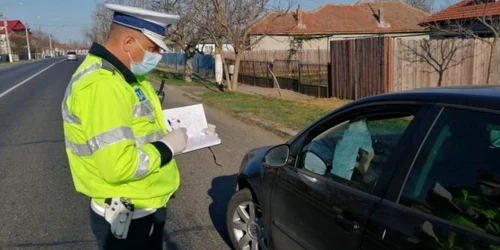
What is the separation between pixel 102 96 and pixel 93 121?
0.36ft

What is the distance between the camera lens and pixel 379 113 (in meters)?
2.64

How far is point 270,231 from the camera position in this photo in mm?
3430

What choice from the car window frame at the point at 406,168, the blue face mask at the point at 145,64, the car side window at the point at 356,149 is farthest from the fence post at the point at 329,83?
the blue face mask at the point at 145,64

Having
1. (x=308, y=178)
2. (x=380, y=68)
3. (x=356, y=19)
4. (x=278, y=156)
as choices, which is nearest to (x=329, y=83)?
(x=380, y=68)

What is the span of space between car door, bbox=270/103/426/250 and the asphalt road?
129 cm

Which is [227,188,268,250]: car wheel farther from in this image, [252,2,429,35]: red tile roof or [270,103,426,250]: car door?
[252,2,429,35]: red tile roof

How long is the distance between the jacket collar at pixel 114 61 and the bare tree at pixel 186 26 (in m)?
17.0

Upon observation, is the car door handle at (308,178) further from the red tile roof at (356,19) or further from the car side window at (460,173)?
the red tile roof at (356,19)

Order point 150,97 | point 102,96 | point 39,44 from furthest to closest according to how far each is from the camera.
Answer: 1. point 39,44
2. point 150,97
3. point 102,96

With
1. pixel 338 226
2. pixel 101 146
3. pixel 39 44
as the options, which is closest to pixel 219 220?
pixel 338 226

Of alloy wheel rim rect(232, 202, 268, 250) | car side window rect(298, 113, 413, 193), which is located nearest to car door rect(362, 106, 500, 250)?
car side window rect(298, 113, 413, 193)

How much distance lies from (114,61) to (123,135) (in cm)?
37

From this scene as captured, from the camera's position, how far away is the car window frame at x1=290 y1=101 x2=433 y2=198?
224 cm

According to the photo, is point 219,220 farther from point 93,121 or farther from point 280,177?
point 93,121
